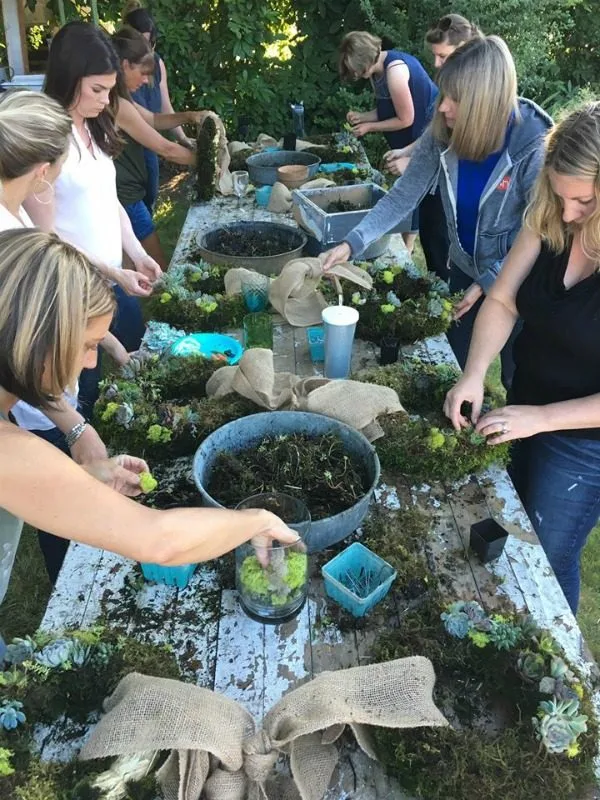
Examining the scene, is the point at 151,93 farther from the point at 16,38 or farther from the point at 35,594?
the point at 35,594

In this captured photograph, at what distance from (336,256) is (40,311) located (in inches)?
62.0

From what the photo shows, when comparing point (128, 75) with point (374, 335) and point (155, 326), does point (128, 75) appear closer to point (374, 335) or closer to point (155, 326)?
point (155, 326)

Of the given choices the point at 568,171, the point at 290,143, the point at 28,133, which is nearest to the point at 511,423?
the point at 568,171

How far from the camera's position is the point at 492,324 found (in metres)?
2.07

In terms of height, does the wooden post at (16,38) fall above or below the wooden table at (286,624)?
above

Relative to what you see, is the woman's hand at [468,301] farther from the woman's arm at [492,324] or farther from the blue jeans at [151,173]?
the blue jeans at [151,173]

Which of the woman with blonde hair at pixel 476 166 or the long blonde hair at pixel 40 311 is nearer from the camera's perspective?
the long blonde hair at pixel 40 311

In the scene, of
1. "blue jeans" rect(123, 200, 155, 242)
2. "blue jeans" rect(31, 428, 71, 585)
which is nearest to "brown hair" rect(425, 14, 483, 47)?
"blue jeans" rect(123, 200, 155, 242)

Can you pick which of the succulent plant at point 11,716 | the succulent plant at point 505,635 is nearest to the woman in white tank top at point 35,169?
the succulent plant at point 11,716

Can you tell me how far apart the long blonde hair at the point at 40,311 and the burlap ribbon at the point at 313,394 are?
2.40 feet

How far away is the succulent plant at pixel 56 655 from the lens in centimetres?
127

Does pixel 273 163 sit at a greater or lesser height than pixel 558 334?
lesser

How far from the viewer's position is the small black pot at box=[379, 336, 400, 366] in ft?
7.64

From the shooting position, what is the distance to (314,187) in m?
3.58
